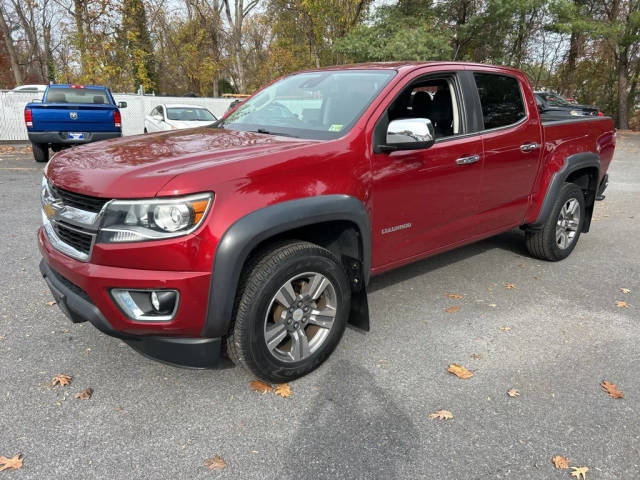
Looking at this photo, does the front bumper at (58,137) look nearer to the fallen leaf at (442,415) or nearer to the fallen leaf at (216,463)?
the fallen leaf at (216,463)

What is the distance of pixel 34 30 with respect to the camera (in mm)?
33875

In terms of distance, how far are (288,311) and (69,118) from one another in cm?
985

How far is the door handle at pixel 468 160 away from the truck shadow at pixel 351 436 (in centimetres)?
169

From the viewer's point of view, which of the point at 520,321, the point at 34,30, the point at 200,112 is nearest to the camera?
the point at 520,321

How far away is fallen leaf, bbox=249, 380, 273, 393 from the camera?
2816 mm

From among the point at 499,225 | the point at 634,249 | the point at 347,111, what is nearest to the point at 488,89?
the point at 499,225

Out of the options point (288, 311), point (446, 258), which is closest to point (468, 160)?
point (446, 258)

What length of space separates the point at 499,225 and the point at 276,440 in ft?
9.11

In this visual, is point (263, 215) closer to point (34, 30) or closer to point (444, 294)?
point (444, 294)

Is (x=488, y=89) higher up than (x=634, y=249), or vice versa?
(x=488, y=89)

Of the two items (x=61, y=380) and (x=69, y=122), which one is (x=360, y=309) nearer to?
(x=61, y=380)

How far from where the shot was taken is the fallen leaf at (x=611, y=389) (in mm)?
2828

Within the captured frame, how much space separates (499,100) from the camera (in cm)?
409

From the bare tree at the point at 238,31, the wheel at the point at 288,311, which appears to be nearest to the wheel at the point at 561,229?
the wheel at the point at 288,311
